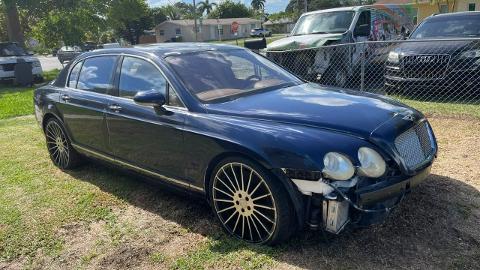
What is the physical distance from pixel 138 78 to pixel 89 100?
82cm

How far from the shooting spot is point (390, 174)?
322 cm

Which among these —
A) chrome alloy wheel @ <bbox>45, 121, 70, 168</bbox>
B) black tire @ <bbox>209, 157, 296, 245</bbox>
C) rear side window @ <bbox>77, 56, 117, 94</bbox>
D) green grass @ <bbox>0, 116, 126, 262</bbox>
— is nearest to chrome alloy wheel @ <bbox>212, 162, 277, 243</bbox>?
black tire @ <bbox>209, 157, 296, 245</bbox>

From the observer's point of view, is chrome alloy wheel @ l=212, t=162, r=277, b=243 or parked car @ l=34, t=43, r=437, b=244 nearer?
parked car @ l=34, t=43, r=437, b=244

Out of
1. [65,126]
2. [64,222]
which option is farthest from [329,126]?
[65,126]

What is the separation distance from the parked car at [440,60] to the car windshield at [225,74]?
3628mm

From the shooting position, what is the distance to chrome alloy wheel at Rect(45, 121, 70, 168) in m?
5.66

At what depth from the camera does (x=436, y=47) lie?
316 inches

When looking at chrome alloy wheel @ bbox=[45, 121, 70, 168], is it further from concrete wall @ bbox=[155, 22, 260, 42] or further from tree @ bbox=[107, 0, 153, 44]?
concrete wall @ bbox=[155, 22, 260, 42]

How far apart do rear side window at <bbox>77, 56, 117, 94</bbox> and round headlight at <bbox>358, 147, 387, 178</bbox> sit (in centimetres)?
280

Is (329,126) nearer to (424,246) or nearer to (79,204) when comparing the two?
(424,246)

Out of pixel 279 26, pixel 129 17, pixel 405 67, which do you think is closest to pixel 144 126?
pixel 405 67

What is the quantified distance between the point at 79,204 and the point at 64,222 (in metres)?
0.42

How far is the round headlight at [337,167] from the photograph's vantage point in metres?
3.07

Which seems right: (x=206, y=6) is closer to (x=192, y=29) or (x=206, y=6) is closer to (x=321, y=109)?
(x=192, y=29)
